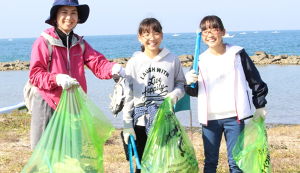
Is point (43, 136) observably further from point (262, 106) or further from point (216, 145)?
point (262, 106)

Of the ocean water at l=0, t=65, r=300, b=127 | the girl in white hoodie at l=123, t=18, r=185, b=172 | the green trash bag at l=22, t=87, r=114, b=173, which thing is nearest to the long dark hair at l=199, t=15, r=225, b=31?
the girl in white hoodie at l=123, t=18, r=185, b=172

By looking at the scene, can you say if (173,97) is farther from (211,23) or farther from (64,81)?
(64,81)

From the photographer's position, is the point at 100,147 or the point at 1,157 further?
the point at 1,157

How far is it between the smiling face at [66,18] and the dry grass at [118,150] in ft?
8.23

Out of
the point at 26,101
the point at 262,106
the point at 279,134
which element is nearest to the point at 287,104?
the point at 279,134

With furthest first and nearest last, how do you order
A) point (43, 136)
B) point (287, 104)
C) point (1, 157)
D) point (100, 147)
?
point (287, 104), point (1, 157), point (100, 147), point (43, 136)

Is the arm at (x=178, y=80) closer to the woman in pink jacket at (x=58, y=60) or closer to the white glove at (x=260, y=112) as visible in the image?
the woman in pink jacket at (x=58, y=60)

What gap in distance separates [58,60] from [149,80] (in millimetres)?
669

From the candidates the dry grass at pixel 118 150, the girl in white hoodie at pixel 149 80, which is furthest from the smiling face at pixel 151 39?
the dry grass at pixel 118 150

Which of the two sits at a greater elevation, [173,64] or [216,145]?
[173,64]

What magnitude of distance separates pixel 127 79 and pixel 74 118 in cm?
50

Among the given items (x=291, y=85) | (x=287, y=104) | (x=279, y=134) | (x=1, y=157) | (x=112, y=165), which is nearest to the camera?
(x=112, y=165)

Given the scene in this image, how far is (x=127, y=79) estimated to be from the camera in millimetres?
3648

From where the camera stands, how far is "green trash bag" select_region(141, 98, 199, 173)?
→ 3.46 m
